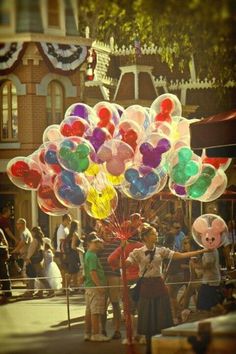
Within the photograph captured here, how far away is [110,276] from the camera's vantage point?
16.6ft

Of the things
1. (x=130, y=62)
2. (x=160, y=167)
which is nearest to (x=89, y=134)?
(x=160, y=167)

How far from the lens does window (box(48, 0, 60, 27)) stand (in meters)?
3.72

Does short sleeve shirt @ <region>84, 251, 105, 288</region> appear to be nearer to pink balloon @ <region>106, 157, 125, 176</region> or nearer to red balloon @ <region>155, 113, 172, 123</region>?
pink balloon @ <region>106, 157, 125, 176</region>

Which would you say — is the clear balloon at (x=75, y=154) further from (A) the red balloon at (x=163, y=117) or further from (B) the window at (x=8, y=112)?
(B) the window at (x=8, y=112)

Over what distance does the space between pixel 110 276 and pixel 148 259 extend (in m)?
0.22

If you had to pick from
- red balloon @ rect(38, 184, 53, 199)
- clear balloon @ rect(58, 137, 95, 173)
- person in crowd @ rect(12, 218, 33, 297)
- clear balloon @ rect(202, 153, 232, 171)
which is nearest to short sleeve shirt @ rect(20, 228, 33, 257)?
person in crowd @ rect(12, 218, 33, 297)

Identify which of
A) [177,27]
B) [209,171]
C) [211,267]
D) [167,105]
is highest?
[177,27]

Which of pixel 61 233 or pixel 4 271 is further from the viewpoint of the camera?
pixel 61 233

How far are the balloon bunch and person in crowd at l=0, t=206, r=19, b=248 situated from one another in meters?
0.30

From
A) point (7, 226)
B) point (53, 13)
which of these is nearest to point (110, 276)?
point (7, 226)

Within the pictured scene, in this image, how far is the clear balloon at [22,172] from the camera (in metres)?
4.22

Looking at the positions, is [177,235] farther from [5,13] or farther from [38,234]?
[5,13]

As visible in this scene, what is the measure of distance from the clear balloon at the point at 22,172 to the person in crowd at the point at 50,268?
20 cm

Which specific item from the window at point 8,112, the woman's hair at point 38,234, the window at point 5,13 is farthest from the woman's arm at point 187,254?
the window at point 5,13
